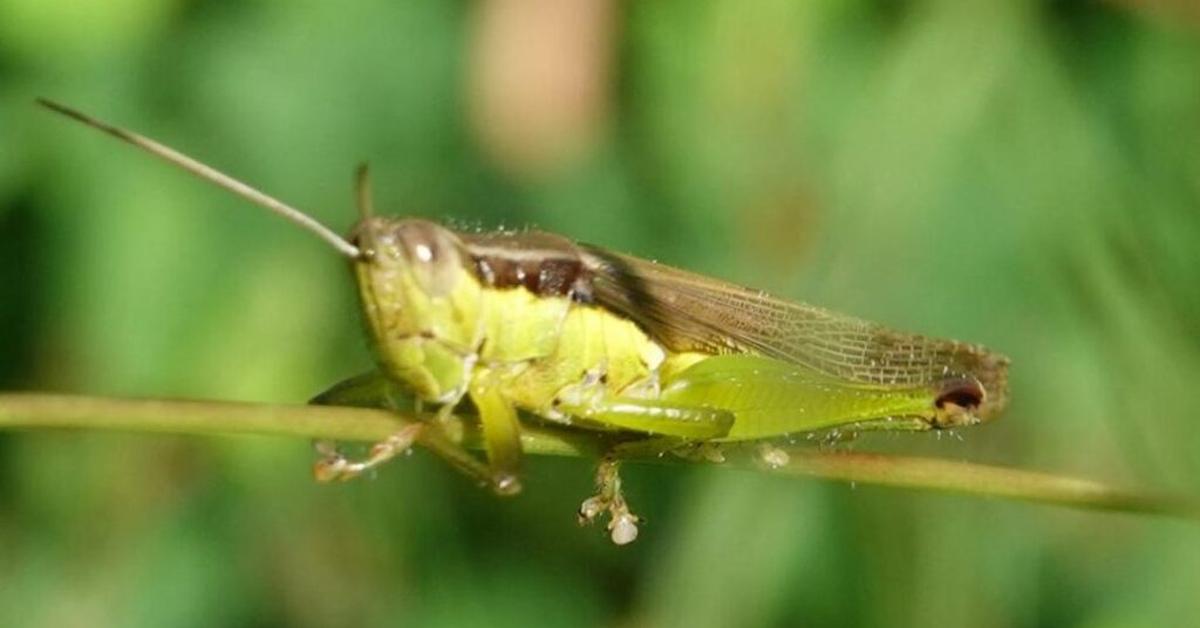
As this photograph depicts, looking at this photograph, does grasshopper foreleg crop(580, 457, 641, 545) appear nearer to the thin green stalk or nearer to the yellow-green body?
the yellow-green body

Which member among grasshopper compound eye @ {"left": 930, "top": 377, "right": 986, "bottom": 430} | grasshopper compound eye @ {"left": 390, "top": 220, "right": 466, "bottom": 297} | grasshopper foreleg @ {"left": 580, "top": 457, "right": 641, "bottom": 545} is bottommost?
grasshopper foreleg @ {"left": 580, "top": 457, "right": 641, "bottom": 545}

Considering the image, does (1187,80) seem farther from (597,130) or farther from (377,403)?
(377,403)

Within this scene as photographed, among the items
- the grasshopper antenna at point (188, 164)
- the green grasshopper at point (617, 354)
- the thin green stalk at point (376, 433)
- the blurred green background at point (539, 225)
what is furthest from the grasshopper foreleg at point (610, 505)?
the blurred green background at point (539, 225)

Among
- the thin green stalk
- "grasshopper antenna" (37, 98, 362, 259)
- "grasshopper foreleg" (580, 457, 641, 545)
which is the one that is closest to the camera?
the thin green stalk

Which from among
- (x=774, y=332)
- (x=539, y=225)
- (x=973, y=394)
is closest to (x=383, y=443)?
(x=774, y=332)

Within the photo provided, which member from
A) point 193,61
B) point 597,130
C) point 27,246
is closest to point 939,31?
point 597,130

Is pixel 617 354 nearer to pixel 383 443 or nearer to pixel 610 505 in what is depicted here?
pixel 610 505

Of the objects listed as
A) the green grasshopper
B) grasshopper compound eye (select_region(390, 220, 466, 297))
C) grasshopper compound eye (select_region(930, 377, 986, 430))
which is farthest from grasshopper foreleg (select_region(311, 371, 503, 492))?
grasshopper compound eye (select_region(930, 377, 986, 430))

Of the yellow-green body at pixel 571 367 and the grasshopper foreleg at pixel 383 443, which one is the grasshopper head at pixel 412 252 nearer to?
the yellow-green body at pixel 571 367
